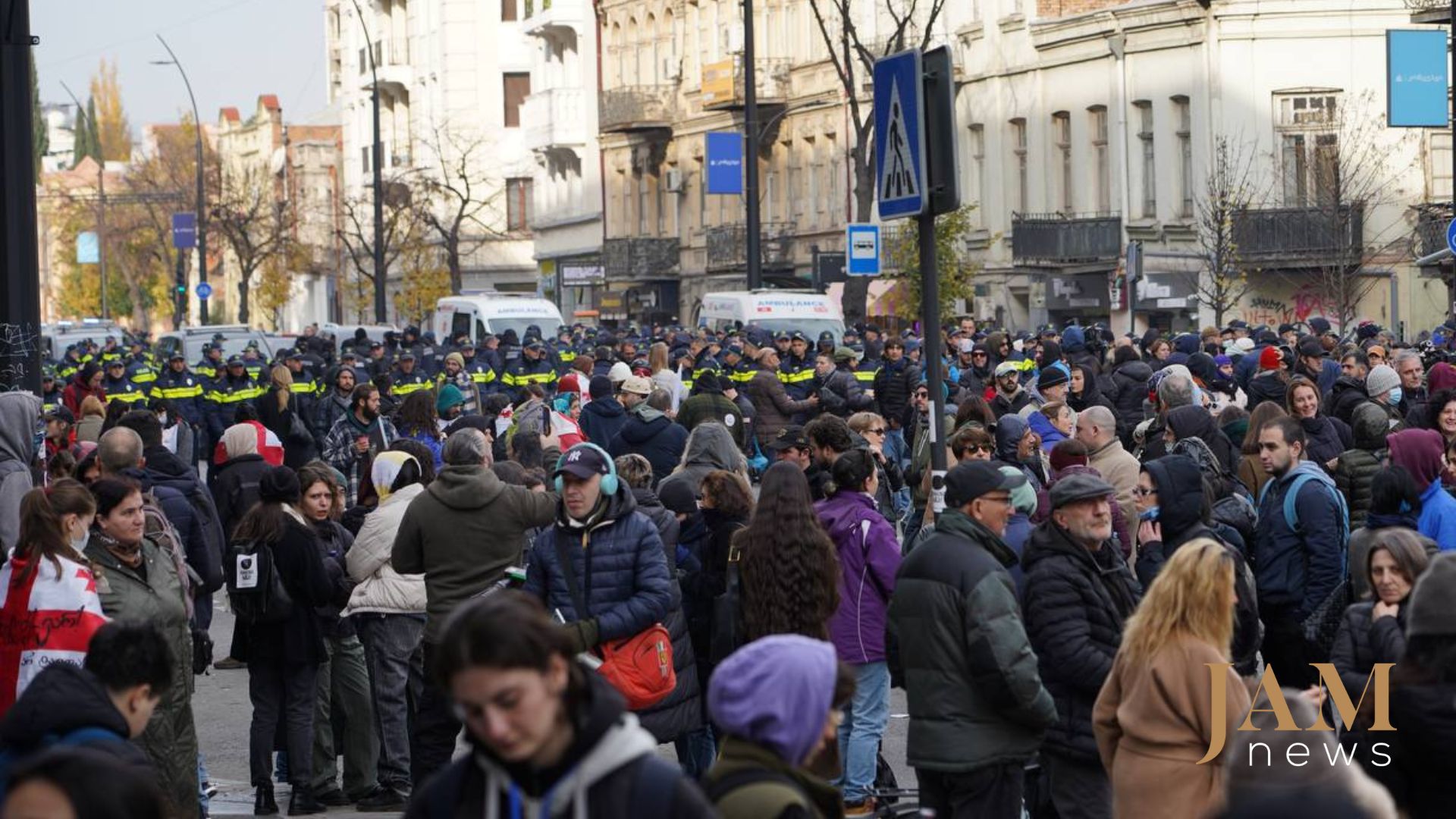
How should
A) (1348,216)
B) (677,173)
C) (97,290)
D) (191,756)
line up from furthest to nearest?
1. (97,290)
2. (677,173)
3. (1348,216)
4. (191,756)

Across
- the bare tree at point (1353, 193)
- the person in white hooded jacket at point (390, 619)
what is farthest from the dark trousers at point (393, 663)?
the bare tree at point (1353, 193)

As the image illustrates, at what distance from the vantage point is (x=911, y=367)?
22609 mm

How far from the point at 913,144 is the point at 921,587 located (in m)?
2.13

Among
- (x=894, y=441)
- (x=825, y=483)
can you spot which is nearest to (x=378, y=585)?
(x=825, y=483)

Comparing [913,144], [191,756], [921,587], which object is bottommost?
[191,756]

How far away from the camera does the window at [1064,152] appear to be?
4653 cm

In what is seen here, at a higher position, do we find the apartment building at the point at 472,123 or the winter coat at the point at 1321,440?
the apartment building at the point at 472,123

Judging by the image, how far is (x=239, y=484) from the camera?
15227 mm

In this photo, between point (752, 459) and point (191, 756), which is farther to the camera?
point (752, 459)

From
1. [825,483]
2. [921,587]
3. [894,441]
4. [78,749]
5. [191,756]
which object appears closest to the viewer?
[78,749]

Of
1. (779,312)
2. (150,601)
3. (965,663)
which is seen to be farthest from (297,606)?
(779,312)

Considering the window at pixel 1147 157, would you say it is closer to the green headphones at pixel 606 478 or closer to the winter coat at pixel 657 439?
the winter coat at pixel 657 439

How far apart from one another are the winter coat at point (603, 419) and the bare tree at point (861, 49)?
74.6ft

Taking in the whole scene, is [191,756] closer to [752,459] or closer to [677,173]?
[752,459]
